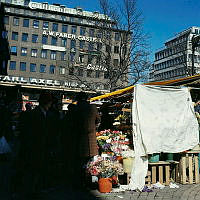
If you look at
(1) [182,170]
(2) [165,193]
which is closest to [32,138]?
(2) [165,193]

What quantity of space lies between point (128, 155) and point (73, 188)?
1.38 metres

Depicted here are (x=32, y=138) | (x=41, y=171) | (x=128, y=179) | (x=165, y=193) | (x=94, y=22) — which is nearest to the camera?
(x=32, y=138)

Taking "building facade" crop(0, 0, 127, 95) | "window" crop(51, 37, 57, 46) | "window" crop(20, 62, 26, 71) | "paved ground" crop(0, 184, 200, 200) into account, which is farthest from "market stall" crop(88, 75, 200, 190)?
"window" crop(51, 37, 57, 46)

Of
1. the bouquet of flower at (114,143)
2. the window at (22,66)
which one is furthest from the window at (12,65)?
the bouquet of flower at (114,143)

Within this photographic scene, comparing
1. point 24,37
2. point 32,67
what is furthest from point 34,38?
point 32,67

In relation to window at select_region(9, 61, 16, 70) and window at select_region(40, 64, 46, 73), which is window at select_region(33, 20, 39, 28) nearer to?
window at select_region(40, 64, 46, 73)

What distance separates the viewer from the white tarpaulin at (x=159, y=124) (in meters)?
5.46

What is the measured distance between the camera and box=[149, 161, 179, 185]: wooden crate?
5648 mm

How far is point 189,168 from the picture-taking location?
583 centimetres

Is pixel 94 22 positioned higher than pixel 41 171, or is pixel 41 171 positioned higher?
pixel 94 22

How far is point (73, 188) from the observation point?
17.4 ft

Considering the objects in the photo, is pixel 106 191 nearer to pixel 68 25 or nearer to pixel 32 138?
pixel 32 138

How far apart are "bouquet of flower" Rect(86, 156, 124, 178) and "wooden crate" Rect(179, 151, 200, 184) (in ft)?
5.05

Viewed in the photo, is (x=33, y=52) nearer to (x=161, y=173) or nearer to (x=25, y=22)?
(x=25, y=22)
